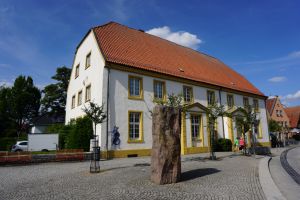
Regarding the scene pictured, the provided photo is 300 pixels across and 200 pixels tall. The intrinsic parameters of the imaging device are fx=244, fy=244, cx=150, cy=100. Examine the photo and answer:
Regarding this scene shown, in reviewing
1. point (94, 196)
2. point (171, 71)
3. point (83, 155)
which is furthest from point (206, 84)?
point (94, 196)

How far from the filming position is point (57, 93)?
39875 mm

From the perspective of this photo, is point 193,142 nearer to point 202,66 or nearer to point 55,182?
point 202,66

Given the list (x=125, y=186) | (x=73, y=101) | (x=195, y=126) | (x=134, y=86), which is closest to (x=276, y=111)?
(x=195, y=126)

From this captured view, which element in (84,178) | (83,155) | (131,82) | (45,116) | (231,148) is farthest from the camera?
(45,116)

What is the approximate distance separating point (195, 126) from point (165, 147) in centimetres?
1430

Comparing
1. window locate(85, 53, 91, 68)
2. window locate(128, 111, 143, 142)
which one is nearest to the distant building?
window locate(128, 111, 143, 142)

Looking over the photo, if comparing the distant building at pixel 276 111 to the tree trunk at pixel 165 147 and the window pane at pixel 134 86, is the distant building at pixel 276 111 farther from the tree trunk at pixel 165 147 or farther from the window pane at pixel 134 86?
the tree trunk at pixel 165 147

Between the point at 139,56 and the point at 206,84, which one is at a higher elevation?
the point at 139,56

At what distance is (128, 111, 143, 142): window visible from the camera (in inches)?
704

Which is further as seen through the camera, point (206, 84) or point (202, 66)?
point (202, 66)

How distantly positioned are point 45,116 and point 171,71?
32.3m

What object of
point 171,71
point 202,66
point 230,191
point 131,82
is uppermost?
point 202,66

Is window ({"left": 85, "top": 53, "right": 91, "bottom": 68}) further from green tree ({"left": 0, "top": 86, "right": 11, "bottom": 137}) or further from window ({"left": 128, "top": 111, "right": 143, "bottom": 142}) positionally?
green tree ({"left": 0, "top": 86, "right": 11, "bottom": 137})

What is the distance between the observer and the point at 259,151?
20656 millimetres
